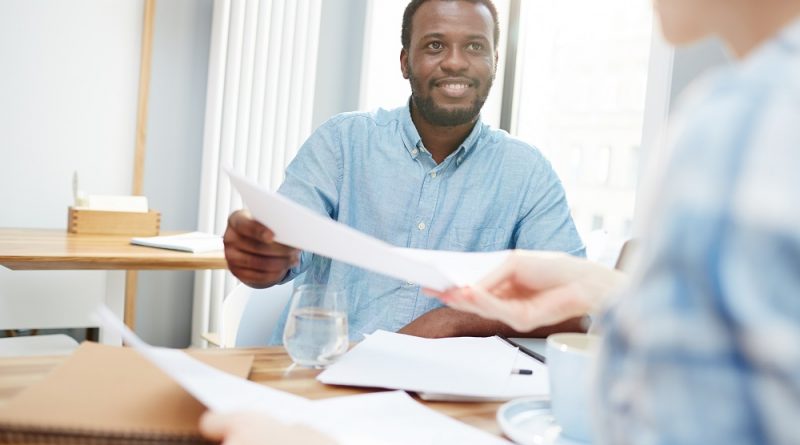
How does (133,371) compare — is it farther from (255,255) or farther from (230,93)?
(230,93)

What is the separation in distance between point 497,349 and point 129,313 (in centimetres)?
238

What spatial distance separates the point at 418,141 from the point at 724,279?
4.57 feet

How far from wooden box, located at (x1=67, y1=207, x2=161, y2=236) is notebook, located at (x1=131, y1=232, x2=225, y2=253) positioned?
87 mm

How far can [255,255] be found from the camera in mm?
1094

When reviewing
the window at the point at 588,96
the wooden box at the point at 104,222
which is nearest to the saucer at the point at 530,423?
the window at the point at 588,96

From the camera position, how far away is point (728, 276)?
0.92 ft

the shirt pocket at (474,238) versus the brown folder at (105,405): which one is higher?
the shirt pocket at (474,238)

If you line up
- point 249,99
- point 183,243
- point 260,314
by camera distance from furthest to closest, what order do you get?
point 249,99 < point 183,243 < point 260,314

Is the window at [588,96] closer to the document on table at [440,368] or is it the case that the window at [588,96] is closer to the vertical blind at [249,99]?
the vertical blind at [249,99]

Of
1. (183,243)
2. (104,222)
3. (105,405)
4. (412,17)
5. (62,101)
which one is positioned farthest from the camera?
(62,101)

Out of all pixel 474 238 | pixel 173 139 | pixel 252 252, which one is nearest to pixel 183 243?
pixel 173 139

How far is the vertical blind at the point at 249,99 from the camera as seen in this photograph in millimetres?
2990

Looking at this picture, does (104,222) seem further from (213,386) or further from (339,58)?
(213,386)

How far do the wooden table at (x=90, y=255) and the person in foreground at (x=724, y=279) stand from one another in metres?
1.92
